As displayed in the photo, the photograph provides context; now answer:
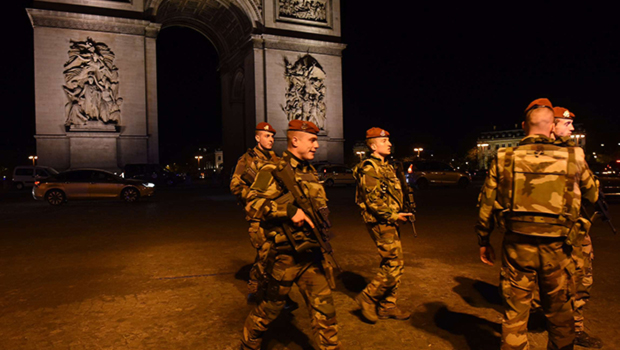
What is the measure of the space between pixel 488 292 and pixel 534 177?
7.98ft

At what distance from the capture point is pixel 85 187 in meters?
16.5

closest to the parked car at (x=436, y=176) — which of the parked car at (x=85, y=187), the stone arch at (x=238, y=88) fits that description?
the parked car at (x=85, y=187)

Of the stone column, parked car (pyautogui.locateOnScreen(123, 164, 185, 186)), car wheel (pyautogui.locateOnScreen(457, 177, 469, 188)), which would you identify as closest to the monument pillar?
parked car (pyautogui.locateOnScreen(123, 164, 185, 186))

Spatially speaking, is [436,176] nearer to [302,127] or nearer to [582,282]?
[582,282]

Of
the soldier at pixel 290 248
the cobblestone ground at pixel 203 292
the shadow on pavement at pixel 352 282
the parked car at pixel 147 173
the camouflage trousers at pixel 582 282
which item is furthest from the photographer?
the parked car at pixel 147 173

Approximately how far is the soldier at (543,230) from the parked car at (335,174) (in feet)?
77.1

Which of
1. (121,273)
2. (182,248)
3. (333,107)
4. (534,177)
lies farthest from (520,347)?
(333,107)

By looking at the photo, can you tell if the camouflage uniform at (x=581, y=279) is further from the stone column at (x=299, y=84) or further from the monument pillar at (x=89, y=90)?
the stone column at (x=299, y=84)

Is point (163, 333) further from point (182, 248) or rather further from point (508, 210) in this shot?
point (182, 248)

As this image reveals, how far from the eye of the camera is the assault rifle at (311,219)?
2998 mm

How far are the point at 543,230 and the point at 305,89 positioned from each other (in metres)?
26.8

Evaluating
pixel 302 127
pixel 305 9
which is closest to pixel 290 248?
pixel 302 127

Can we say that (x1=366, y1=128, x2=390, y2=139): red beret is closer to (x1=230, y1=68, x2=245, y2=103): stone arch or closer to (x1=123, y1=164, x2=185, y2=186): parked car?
(x1=123, y1=164, x2=185, y2=186): parked car

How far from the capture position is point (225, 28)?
31.4m
